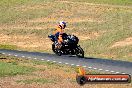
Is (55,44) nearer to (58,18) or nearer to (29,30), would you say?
(29,30)

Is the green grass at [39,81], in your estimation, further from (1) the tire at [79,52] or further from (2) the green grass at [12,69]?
(1) the tire at [79,52]

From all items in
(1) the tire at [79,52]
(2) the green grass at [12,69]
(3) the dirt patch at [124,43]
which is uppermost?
(1) the tire at [79,52]

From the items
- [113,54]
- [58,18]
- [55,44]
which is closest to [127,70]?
[55,44]

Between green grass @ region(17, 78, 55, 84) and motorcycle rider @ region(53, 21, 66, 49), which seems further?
motorcycle rider @ region(53, 21, 66, 49)

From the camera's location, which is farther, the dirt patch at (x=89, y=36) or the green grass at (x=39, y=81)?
the dirt patch at (x=89, y=36)

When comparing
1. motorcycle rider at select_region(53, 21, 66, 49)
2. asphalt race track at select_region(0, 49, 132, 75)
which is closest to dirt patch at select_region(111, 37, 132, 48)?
motorcycle rider at select_region(53, 21, 66, 49)

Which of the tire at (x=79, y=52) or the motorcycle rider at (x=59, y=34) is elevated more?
the motorcycle rider at (x=59, y=34)

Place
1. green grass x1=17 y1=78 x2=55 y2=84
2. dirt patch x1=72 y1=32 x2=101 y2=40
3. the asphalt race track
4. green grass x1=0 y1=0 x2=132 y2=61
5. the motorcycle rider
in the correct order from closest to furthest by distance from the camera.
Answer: green grass x1=17 y1=78 x2=55 y2=84 < the asphalt race track < the motorcycle rider < green grass x1=0 y1=0 x2=132 y2=61 < dirt patch x1=72 y1=32 x2=101 y2=40

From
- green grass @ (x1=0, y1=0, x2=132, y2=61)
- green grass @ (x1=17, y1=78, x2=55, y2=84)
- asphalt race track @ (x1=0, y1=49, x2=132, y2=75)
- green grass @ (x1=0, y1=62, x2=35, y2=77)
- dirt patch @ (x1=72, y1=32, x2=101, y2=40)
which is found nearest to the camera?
green grass @ (x1=17, y1=78, x2=55, y2=84)

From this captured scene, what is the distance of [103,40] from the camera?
50156 millimetres

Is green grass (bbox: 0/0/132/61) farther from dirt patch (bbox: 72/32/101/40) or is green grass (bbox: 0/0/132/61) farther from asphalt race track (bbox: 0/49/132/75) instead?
asphalt race track (bbox: 0/49/132/75)

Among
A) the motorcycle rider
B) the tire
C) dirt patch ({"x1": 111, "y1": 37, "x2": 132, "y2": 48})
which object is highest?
the motorcycle rider

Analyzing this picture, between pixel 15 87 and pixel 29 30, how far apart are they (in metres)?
42.4

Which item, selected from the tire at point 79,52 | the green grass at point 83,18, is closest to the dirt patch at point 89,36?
Result: the green grass at point 83,18
